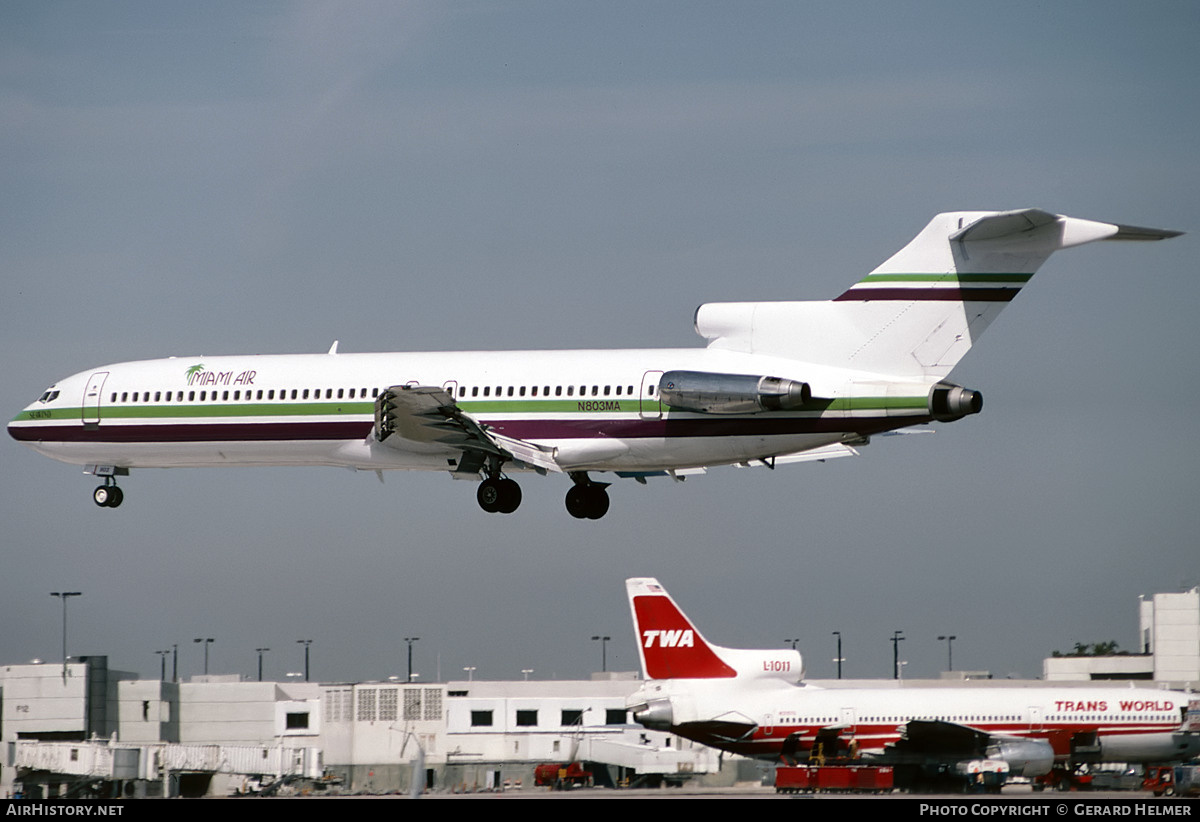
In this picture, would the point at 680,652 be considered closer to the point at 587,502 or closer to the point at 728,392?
the point at 587,502

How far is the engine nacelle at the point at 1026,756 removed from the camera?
44.6m

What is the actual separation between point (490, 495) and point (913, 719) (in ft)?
45.8

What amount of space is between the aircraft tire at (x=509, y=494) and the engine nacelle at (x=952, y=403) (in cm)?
1068

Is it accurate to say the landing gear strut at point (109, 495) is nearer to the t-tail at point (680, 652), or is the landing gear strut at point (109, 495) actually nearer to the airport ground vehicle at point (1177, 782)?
the t-tail at point (680, 652)

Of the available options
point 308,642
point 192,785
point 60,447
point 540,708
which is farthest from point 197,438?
point 308,642

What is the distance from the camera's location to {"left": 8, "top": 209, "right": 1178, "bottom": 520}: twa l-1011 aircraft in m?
36.4

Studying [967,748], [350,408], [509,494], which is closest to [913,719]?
[967,748]

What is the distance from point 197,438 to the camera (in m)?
44.2

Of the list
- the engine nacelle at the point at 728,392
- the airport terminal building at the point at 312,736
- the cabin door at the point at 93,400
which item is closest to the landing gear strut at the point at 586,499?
the engine nacelle at the point at 728,392

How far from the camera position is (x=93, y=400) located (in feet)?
150

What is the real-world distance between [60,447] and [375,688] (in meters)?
14.5
